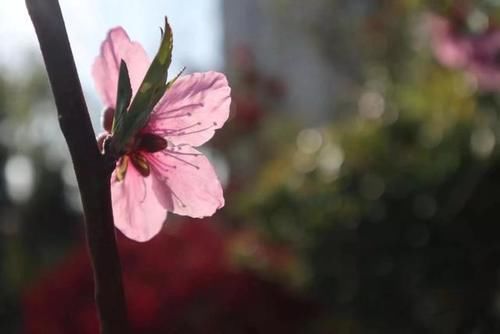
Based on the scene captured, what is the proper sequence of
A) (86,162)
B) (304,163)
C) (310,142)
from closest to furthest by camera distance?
(86,162), (304,163), (310,142)

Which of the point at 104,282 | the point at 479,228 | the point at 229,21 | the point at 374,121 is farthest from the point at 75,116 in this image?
the point at 229,21

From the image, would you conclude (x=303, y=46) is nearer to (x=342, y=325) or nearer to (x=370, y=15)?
(x=370, y=15)

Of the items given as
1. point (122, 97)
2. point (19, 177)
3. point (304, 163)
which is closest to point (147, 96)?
point (122, 97)

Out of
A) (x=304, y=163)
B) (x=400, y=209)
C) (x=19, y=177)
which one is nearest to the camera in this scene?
(x=400, y=209)

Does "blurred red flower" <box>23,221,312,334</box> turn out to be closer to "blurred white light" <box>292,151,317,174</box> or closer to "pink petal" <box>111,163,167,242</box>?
"blurred white light" <box>292,151,317,174</box>

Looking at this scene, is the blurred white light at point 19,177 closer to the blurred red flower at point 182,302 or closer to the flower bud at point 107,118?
the blurred red flower at point 182,302

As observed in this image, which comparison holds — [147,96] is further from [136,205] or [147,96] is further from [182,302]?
[182,302]

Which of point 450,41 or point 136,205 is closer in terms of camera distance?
point 136,205
